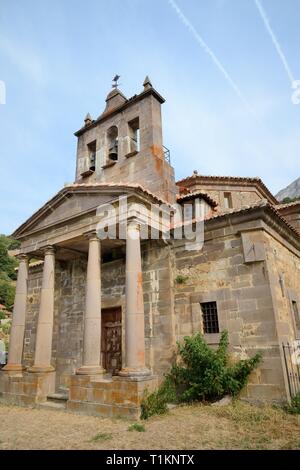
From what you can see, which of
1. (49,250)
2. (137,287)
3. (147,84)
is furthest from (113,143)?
(137,287)

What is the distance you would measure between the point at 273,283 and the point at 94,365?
16.7ft

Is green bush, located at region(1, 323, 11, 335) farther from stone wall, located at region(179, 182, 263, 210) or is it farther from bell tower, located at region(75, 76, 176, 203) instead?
stone wall, located at region(179, 182, 263, 210)

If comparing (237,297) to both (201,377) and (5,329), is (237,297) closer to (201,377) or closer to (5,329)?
(201,377)

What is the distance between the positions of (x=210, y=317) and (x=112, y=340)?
373cm

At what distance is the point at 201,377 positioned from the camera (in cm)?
754

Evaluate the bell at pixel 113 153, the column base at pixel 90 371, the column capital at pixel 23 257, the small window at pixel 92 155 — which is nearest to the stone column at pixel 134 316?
the column base at pixel 90 371

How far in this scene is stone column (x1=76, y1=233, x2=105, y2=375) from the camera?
8141 mm

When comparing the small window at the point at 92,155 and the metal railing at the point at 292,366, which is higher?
the small window at the point at 92,155

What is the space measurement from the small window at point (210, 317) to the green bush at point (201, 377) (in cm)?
42

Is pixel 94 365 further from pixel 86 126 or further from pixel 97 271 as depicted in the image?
pixel 86 126

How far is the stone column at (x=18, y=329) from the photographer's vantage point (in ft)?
33.9

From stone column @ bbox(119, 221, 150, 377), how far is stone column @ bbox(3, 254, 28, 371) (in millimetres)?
4763

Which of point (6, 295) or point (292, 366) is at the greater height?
point (6, 295)

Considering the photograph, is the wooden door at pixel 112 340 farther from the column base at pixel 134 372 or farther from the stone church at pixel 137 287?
the column base at pixel 134 372
